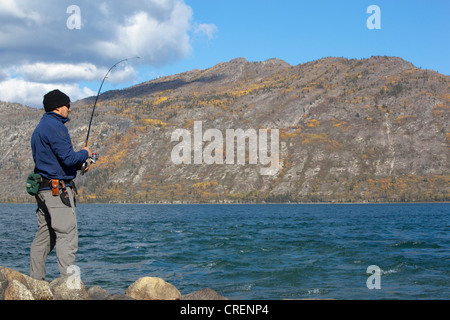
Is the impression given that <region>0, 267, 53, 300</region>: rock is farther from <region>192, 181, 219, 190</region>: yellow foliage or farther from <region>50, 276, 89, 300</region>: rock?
<region>192, 181, 219, 190</region>: yellow foliage

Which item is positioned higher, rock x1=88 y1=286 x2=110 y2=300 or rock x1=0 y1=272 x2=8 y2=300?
rock x1=0 y1=272 x2=8 y2=300

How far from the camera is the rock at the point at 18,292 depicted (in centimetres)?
791

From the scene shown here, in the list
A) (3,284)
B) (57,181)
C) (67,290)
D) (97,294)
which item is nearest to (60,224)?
(57,181)

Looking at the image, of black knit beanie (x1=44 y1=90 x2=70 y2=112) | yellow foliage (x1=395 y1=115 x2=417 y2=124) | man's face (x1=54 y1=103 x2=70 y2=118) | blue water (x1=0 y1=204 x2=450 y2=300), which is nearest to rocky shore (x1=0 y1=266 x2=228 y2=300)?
man's face (x1=54 y1=103 x2=70 y2=118)

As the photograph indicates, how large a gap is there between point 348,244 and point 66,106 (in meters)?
21.3

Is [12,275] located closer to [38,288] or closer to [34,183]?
[38,288]

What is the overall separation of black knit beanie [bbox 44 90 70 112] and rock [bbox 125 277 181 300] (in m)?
4.35

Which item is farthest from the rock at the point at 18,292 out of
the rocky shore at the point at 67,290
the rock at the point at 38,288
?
the rock at the point at 38,288

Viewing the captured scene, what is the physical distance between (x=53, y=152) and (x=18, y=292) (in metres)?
2.55

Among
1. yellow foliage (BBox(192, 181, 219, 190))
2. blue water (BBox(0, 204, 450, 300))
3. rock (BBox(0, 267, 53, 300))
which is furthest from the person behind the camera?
yellow foliage (BBox(192, 181, 219, 190))

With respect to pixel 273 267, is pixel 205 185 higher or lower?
lower

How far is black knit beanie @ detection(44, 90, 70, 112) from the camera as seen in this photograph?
24.9 feet

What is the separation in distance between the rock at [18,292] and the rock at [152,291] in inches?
96.7

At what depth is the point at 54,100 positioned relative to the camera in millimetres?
7617
